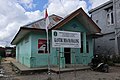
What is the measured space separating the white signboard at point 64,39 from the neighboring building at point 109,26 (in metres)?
9.86

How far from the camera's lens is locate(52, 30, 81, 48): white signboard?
1021 cm

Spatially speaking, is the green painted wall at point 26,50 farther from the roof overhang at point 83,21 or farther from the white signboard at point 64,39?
the white signboard at point 64,39

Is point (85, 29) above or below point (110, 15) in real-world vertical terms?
below

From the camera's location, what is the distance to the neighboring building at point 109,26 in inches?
768

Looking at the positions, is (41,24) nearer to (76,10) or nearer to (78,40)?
(76,10)

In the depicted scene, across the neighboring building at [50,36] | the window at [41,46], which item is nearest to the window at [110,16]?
the neighboring building at [50,36]

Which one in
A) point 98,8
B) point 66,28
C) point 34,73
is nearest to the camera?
point 34,73

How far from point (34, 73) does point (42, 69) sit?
743 millimetres

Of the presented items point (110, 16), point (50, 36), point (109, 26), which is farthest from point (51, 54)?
point (110, 16)

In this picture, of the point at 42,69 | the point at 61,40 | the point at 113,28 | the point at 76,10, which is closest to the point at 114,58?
the point at 113,28

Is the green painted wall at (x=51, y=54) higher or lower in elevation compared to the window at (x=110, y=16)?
lower

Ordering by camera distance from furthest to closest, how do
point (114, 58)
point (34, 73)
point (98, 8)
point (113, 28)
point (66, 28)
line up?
point (98, 8) < point (113, 28) < point (114, 58) < point (66, 28) < point (34, 73)

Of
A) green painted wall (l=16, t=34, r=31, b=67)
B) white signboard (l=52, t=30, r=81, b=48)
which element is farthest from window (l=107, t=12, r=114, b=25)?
white signboard (l=52, t=30, r=81, b=48)

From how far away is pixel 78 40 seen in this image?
1123cm
